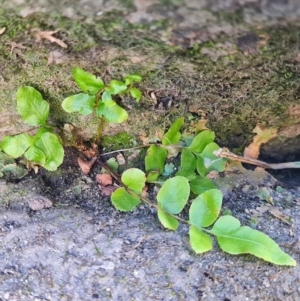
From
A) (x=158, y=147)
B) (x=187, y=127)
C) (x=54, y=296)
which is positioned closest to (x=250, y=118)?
(x=187, y=127)

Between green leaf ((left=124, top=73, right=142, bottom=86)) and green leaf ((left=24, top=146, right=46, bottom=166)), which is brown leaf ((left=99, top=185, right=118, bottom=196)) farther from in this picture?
green leaf ((left=124, top=73, right=142, bottom=86))

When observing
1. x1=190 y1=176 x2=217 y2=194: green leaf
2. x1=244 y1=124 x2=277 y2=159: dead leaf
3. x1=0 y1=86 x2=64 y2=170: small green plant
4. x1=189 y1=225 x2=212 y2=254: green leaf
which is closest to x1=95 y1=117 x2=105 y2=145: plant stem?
x1=0 y1=86 x2=64 y2=170: small green plant

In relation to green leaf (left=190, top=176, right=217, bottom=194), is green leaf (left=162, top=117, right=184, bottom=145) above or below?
above

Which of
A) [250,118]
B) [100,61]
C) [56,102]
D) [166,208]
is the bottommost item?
[166,208]

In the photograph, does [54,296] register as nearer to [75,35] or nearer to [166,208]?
[166,208]

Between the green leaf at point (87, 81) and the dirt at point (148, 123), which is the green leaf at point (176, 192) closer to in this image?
the dirt at point (148, 123)

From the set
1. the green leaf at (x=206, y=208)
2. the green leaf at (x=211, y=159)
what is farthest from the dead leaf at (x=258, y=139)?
the green leaf at (x=206, y=208)
